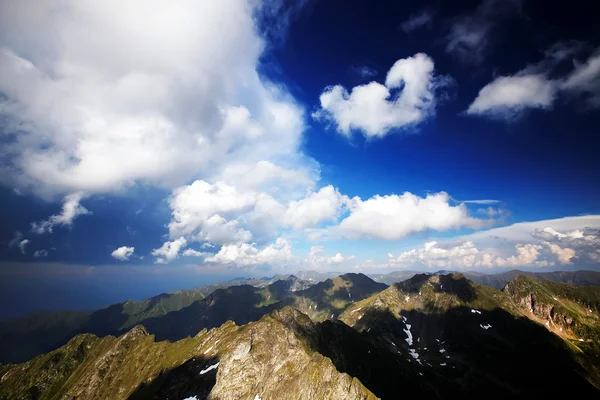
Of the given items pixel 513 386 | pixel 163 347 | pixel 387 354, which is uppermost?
pixel 163 347

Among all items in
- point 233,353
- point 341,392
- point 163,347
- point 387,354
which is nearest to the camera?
point 341,392

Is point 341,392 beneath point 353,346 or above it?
above

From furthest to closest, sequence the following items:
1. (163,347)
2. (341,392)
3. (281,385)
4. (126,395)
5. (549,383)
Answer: (549,383) → (163,347) → (126,395) → (281,385) → (341,392)

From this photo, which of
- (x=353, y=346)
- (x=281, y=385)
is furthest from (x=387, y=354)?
(x=281, y=385)

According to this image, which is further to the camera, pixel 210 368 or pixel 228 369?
pixel 210 368

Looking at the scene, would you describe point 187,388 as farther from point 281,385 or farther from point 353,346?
point 353,346

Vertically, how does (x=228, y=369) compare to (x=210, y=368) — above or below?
above

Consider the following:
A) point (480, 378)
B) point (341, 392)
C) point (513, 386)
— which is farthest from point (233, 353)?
point (513, 386)

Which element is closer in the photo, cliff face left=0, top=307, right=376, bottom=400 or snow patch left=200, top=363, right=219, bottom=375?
cliff face left=0, top=307, right=376, bottom=400

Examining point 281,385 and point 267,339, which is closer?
point 281,385

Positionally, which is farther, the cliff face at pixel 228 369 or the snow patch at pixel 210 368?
the snow patch at pixel 210 368
